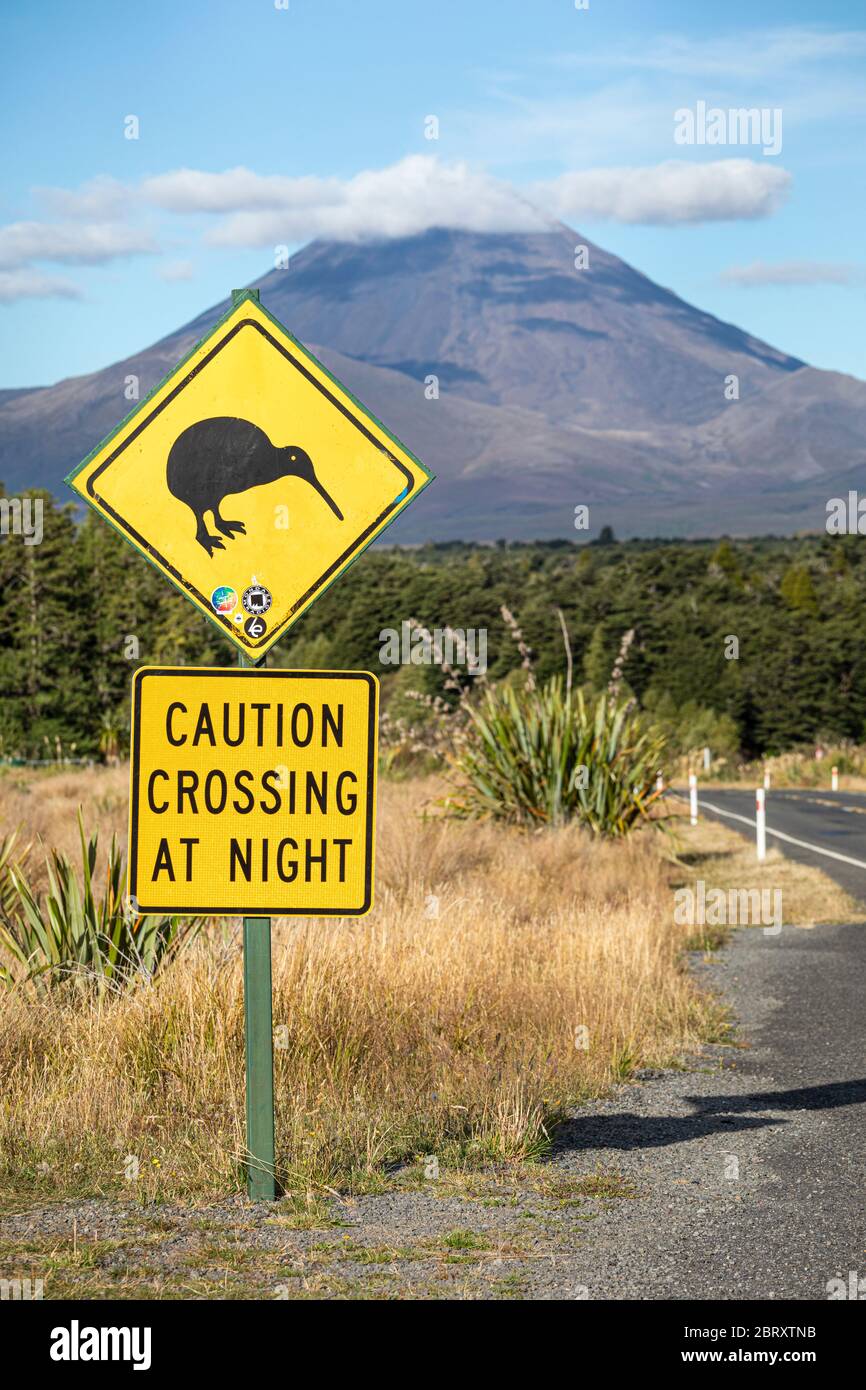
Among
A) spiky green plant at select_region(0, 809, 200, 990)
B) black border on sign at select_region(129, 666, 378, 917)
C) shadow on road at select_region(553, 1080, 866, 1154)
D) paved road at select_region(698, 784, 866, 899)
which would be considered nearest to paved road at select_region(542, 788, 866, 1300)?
shadow on road at select_region(553, 1080, 866, 1154)

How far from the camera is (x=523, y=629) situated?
79625 mm

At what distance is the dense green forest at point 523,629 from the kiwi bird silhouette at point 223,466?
23.6m

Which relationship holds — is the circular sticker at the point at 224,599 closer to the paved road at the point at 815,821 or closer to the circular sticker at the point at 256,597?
the circular sticker at the point at 256,597

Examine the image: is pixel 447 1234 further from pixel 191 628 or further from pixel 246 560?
pixel 191 628

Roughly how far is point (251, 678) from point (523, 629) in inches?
2943

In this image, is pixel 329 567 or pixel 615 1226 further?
pixel 329 567

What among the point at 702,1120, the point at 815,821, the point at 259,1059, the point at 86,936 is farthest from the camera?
the point at 815,821

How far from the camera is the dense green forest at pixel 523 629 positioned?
150 ft

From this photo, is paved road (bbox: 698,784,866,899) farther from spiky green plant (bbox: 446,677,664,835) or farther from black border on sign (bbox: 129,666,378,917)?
black border on sign (bbox: 129,666,378,917)

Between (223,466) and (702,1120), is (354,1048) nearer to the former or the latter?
(702,1120)

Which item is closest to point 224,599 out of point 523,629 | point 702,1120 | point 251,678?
point 251,678

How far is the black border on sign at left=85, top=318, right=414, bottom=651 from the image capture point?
5.10 metres
